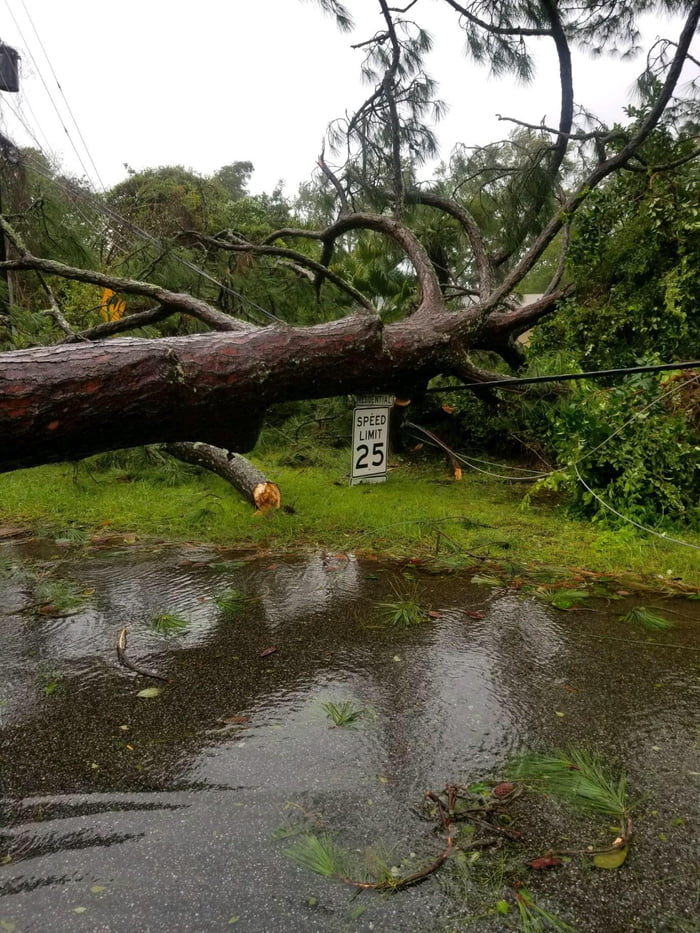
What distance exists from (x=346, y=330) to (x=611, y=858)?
2.89 m

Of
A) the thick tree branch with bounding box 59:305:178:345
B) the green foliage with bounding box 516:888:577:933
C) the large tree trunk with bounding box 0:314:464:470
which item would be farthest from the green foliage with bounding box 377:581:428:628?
the thick tree branch with bounding box 59:305:178:345

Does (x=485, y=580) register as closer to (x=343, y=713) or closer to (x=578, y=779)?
(x=343, y=713)

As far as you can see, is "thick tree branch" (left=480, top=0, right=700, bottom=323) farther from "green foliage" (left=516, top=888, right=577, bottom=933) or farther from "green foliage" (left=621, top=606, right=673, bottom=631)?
"green foliage" (left=516, top=888, right=577, bottom=933)

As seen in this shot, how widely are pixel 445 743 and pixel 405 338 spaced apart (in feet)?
9.68

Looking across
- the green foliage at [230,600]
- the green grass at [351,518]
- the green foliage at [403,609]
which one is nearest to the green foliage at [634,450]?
the green grass at [351,518]

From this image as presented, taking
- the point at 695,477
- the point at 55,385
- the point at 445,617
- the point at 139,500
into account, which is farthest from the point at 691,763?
the point at 139,500

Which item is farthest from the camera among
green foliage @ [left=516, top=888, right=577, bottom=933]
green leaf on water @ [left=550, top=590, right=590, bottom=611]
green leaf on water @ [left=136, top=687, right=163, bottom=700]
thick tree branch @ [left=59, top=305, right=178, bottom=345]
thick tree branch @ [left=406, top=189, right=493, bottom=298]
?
thick tree branch @ [left=406, top=189, right=493, bottom=298]

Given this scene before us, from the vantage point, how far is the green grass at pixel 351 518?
3.42 metres

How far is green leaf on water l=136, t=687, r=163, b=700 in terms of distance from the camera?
1943 mm

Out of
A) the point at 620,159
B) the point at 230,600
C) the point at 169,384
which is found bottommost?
the point at 230,600

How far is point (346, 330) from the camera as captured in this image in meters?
3.47

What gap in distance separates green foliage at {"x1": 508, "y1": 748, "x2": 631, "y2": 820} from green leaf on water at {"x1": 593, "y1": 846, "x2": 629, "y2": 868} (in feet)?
0.36

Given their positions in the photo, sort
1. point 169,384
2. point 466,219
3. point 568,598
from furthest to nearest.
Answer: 1. point 466,219
2. point 568,598
3. point 169,384

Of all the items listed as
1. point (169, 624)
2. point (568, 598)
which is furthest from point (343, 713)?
point (568, 598)
